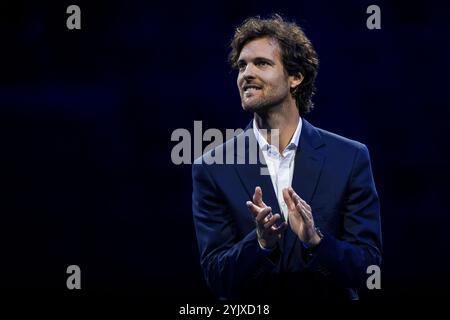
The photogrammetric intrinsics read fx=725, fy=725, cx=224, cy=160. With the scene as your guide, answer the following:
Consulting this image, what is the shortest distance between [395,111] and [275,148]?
998mm

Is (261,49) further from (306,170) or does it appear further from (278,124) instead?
(306,170)

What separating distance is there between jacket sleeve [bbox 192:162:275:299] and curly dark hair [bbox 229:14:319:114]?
0.46 m

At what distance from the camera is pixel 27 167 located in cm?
341

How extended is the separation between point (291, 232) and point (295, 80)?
1.94 feet

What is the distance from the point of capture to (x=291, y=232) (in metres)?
2.30

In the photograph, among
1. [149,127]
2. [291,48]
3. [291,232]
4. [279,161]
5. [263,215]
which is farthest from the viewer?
[149,127]

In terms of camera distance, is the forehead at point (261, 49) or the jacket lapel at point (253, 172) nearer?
the jacket lapel at point (253, 172)

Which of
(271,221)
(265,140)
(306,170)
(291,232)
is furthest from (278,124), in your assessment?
(271,221)

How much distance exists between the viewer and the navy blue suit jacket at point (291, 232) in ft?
7.26

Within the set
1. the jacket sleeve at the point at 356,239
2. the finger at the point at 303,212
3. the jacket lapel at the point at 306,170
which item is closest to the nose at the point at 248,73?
the jacket lapel at the point at 306,170

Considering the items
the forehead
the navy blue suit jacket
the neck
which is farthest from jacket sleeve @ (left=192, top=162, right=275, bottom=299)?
the forehead

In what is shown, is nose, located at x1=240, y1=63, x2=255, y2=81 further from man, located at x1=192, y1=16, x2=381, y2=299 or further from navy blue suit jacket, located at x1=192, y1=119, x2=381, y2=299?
navy blue suit jacket, located at x1=192, y1=119, x2=381, y2=299

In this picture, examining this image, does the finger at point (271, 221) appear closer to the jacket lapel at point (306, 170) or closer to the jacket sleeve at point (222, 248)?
the jacket sleeve at point (222, 248)

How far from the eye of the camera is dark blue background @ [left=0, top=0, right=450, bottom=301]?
3.20m
